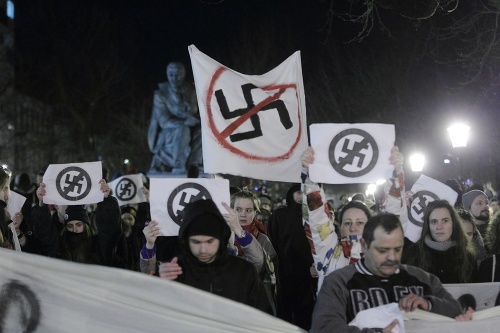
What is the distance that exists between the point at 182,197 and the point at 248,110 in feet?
3.36

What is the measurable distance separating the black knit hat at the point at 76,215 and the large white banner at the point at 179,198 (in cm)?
154

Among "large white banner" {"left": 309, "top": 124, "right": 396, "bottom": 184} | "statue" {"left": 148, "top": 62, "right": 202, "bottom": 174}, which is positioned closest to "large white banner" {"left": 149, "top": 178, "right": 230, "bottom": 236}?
"large white banner" {"left": 309, "top": 124, "right": 396, "bottom": 184}

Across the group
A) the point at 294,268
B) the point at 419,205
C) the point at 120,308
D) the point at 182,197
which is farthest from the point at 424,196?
the point at 120,308

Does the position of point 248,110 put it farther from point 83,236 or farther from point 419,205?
point 419,205

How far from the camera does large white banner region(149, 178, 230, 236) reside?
5715 mm

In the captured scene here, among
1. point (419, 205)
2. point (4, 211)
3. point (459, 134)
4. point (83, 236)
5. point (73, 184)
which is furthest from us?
point (459, 134)

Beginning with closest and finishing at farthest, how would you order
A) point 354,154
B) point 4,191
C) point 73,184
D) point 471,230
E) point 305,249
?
point 354,154 → point 4,191 → point 471,230 → point 305,249 → point 73,184

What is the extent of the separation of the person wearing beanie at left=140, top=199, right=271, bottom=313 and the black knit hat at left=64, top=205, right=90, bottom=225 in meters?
2.49

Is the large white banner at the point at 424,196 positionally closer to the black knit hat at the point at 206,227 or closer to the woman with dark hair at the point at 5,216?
the black knit hat at the point at 206,227

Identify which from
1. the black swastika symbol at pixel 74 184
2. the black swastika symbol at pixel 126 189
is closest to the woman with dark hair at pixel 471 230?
the black swastika symbol at pixel 74 184

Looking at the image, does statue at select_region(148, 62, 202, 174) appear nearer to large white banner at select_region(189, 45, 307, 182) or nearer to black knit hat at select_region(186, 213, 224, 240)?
large white banner at select_region(189, 45, 307, 182)

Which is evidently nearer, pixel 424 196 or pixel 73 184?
pixel 73 184

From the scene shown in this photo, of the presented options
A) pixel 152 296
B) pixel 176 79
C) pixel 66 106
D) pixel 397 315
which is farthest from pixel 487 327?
pixel 66 106

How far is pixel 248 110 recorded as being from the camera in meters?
6.34
